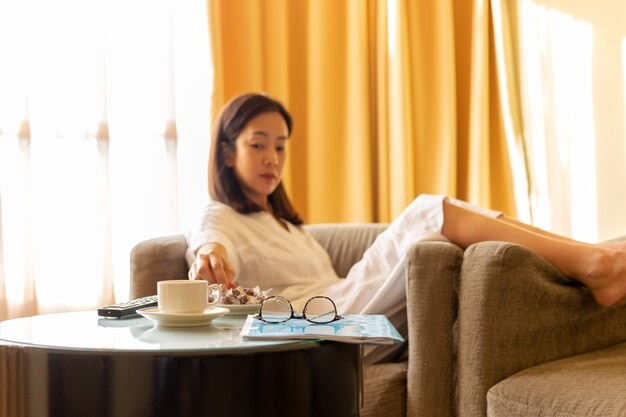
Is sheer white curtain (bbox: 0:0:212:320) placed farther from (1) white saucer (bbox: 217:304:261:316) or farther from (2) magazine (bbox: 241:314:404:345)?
(2) magazine (bbox: 241:314:404:345)

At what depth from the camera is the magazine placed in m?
1.16

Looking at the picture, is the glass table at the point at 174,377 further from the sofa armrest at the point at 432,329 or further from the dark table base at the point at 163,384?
Result: the sofa armrest at the point at 432,329

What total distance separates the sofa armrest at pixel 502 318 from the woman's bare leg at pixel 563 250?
3.2 inches

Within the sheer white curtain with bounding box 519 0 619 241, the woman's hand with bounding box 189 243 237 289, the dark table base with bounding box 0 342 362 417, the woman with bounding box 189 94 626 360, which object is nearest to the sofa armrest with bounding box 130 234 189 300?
the woman with bounding box 189 94 626 360

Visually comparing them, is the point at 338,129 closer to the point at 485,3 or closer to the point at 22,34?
the point at 485,3

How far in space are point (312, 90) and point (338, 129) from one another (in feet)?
0.73

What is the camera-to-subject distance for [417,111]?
3.62 meters

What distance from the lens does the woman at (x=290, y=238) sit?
178 cm

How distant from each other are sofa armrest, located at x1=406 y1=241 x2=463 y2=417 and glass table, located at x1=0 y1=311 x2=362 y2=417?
454 mm

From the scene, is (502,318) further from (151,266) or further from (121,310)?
(151,266)

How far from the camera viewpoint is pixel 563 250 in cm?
178

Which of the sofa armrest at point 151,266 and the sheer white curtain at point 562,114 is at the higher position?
the sheer white curtain at point 562,114

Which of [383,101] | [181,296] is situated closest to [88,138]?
[383,101]

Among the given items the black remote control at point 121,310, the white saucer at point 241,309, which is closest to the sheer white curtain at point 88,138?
the black remote control at point 121,310
